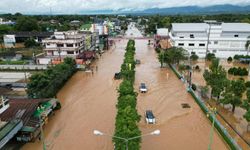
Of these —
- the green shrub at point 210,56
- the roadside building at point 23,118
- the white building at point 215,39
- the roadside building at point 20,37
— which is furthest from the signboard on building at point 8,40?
the green shrub at point 210,56

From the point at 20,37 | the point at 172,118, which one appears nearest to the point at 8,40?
the point at 20,37

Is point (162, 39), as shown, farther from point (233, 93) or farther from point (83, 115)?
point (83, 115)

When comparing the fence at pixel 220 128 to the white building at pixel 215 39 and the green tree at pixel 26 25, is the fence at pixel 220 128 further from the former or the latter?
the green tree at pixel 26 25

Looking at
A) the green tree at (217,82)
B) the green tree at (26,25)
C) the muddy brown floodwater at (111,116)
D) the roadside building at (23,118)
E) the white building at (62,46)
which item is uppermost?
the green tree at (26,25)

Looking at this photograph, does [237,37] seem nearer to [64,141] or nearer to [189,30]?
[189,30]

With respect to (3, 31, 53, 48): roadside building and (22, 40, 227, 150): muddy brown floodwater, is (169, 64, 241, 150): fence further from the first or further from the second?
(3, 31, 53, 48): roadside building

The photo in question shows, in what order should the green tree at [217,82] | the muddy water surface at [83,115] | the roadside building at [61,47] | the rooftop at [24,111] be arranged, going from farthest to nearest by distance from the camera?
the roadside building at [61,47]
the green tree at [217,82]
the rooftop at [24,111]
the muddy water surface at [83,115]

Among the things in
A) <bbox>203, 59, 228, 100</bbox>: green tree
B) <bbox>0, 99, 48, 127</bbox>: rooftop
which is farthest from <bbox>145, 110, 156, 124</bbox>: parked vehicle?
<bbox>0, 99, 48, 127</bbox>: rooftop

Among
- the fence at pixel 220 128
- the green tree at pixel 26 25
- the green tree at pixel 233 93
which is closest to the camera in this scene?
the fence at pixel 220 128
